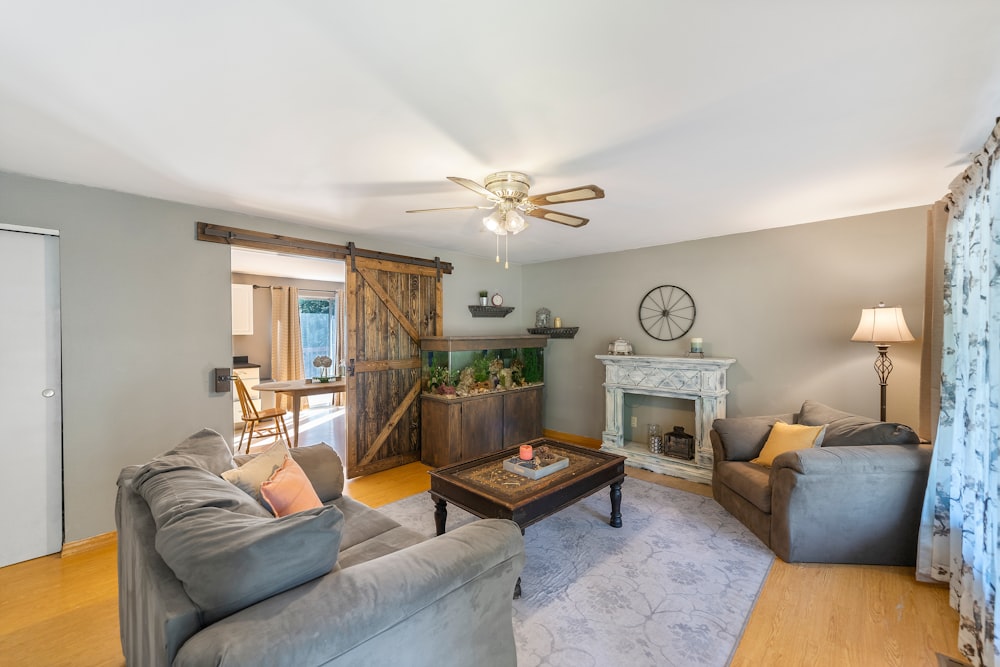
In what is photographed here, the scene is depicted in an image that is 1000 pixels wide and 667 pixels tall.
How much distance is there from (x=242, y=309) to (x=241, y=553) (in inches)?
232

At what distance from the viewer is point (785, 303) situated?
3.91 meters

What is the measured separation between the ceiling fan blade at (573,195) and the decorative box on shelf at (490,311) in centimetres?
302

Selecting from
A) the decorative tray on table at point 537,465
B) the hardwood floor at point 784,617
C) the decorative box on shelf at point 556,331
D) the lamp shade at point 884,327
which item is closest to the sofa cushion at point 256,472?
the hardwood floor at point 784,617

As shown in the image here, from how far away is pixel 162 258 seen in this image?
307cm

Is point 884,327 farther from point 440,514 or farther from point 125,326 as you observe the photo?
point 125,326

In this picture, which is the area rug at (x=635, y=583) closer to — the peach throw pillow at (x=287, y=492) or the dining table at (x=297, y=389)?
the peach throw pillow at (x=287, y=492)

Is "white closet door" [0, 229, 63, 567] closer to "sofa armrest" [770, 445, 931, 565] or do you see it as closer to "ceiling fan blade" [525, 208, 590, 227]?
"ceiling fan blade" [525, 208, 590, 227]

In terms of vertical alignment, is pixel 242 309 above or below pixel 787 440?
above

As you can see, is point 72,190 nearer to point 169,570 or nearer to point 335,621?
point 169,570

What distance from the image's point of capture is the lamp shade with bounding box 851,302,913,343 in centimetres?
301

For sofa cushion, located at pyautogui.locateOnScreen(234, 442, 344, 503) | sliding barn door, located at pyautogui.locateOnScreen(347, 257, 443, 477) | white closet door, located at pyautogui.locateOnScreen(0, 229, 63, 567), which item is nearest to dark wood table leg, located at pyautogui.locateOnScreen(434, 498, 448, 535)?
sofa cushion, located at pyautogui.locateOnScreen(234, 442, 344, 503)

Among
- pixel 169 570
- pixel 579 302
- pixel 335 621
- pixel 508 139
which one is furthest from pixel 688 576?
pixel 579 302

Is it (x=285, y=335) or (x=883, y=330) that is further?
(x=285, y=335)

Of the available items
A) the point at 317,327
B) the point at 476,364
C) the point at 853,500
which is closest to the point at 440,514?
the point at 476,364
